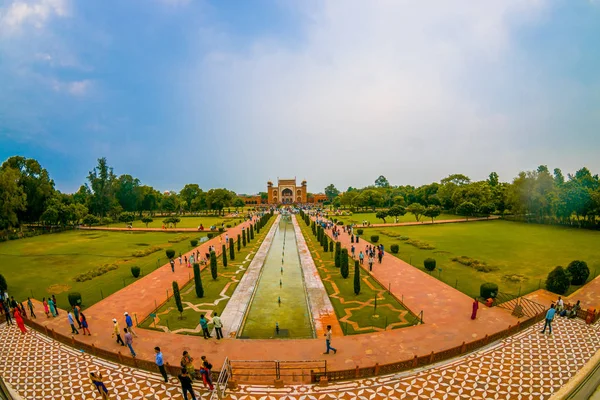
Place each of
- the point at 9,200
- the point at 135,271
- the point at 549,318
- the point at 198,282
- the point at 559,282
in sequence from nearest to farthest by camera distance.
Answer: the point at 549,318, the point at 559,282, the point at 198,282, the point at 135,271, the point at 9,200

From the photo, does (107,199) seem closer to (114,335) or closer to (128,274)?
(128,274)

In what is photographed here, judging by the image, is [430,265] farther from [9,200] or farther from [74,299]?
[9,200]

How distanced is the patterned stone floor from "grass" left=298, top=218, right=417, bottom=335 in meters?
3.16

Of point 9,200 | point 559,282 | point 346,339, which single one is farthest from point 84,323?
point 9,200

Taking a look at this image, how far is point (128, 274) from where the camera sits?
20172mm

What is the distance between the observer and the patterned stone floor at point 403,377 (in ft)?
26.3

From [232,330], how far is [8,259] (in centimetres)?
2612

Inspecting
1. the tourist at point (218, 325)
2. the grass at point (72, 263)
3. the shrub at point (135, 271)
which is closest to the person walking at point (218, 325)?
the tourist at point (218, 325)

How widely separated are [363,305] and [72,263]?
76.0 feet

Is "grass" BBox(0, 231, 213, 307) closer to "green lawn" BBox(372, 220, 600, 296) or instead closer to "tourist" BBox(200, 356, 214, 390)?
"tourist" BBox(200, 356, 214, 390)

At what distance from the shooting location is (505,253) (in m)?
23.5

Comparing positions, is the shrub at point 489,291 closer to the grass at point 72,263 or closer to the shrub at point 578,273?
the shrub at point 578,273

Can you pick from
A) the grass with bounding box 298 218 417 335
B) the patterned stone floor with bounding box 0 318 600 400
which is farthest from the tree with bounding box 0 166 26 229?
the grass with bounding box 298 218 417 335

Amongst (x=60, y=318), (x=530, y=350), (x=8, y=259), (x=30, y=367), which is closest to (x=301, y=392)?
(x=530, y=350)
